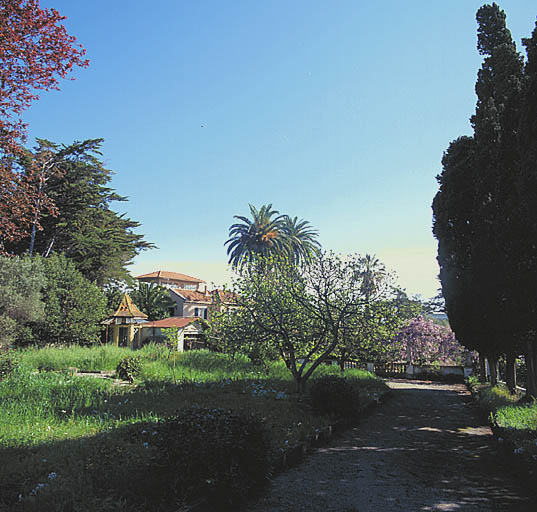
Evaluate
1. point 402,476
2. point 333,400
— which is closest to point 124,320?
point 333,400

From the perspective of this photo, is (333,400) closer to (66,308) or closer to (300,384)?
(300,384)

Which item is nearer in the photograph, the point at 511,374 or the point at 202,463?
the point at 202,463

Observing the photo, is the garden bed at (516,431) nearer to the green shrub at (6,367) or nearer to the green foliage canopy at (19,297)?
the green shrub at (6,367)

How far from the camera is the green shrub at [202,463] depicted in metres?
4.03

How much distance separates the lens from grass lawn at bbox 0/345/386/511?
3.92m

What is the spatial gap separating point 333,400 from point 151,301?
34976mm

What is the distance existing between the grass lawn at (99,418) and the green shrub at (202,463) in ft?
1.17

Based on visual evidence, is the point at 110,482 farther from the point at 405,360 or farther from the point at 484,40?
the point at 405,360

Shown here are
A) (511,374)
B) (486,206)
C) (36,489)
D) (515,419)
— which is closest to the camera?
(36,489)

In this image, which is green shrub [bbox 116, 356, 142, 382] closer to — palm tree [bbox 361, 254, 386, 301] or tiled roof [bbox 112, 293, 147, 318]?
palm tree [bbox 361, 254, 386, 301]

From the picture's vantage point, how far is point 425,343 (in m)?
29.9

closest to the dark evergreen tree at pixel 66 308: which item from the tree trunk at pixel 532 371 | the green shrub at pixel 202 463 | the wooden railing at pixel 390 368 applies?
the wooden railing at pixel 390 368

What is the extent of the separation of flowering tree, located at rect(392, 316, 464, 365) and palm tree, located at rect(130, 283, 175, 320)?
2369 cm

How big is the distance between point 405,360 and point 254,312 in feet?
79.6
